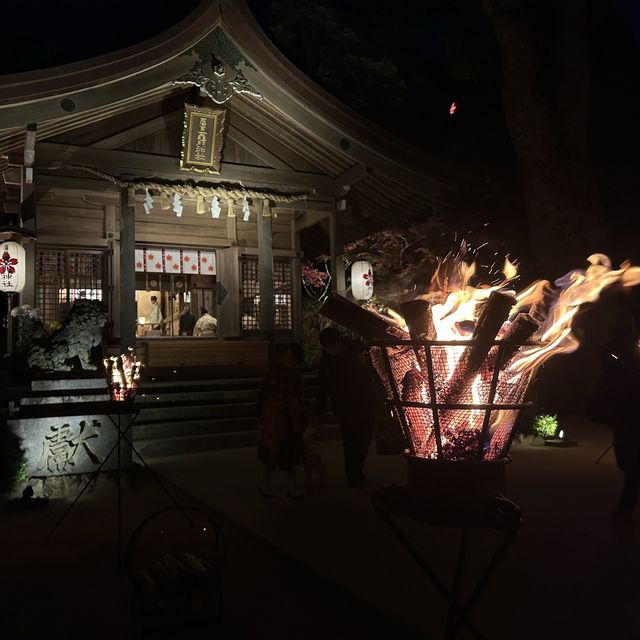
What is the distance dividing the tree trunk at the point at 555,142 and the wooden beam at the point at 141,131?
7.11 meters

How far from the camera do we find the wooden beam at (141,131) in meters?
12.5

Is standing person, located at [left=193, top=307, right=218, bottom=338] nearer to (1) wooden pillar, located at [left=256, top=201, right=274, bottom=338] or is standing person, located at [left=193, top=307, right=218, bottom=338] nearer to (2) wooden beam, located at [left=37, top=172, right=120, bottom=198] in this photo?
(1) wooden pillar, located at [left=256, top=201, right=274, bottom=338]

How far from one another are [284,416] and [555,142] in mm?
9853

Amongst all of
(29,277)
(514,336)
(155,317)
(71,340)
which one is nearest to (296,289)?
(155,317)

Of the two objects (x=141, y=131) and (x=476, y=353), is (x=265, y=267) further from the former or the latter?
(x=476, y=353)

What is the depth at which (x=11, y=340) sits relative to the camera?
1354 centimetres

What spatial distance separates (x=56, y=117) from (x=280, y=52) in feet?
14.6

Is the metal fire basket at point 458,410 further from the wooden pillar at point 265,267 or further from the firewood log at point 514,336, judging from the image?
the wooden pillar at point 265,267

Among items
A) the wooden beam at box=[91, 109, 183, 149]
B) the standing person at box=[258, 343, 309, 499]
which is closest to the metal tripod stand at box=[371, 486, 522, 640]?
the standing person at box=[258, 343, 309, 499]

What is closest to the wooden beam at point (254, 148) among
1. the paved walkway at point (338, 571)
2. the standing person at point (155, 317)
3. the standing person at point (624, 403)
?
the standing person at point (155, 317)

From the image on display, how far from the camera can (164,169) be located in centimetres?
1259

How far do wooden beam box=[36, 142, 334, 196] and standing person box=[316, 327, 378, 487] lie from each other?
7.10 m

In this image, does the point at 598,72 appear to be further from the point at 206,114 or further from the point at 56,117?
the point at 56,117

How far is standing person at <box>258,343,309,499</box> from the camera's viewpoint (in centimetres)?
641
